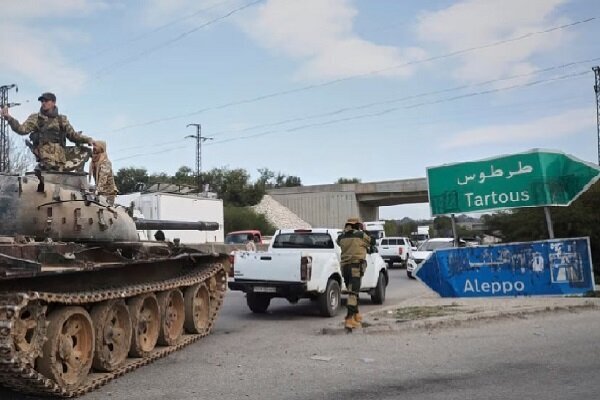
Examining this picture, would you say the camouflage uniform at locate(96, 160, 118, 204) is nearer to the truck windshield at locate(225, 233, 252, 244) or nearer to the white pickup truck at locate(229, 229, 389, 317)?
the white pickup truck at locate(229, 229, 389, 317)

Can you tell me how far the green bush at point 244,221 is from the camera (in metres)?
54.7

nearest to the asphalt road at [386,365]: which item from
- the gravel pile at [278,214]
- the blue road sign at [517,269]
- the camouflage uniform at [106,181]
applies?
the blue road sign at [517,269]

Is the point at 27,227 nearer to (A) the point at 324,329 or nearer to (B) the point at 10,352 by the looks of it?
(B) the point at 10,352

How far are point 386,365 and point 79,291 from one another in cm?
364

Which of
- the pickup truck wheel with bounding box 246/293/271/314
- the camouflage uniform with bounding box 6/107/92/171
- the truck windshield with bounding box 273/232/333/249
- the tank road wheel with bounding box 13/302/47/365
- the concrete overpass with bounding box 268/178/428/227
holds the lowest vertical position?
the pickup truck wheel with bounding box 246/293/271/314

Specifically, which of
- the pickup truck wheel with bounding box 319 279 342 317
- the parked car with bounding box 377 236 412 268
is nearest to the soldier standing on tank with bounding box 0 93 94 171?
the pickup truck wheel with bounding box 319 279 342 317

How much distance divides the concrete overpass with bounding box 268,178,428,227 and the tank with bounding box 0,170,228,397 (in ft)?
158

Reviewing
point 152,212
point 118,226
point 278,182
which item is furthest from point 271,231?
point 118,226

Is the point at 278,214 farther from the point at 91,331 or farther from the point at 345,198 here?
the point at 91,331

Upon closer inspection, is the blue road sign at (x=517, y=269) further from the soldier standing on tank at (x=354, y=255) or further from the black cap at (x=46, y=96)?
the black cap at (x=46, y=96)

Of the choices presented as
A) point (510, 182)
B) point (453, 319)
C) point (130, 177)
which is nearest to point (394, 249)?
point (510, 182)

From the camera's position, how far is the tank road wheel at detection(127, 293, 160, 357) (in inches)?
327

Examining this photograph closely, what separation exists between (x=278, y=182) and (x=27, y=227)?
9039cm

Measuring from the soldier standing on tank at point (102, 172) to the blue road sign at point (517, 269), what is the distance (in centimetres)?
684
